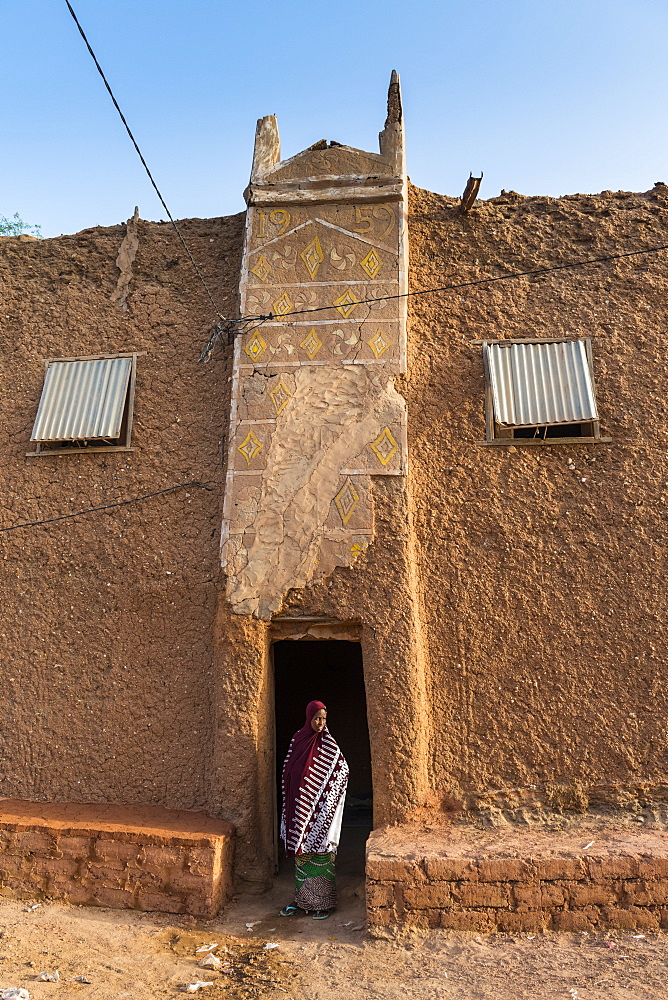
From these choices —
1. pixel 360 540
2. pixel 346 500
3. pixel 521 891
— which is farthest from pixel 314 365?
pixel 521 891

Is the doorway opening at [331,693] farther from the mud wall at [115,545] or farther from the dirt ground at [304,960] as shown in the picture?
the dirt ground at [304,960]

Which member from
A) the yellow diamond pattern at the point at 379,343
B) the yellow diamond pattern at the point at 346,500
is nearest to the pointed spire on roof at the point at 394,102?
the yellow diamond pattern at the point at 379,343

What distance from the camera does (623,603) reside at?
592 centimetres

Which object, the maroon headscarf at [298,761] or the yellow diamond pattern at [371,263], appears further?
the yellow diamond pattern at [371,263]

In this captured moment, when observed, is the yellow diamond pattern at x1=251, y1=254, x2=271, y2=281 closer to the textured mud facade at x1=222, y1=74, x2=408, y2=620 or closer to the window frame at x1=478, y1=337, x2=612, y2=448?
the textured mud facade at x1=222, y1=74, x2=408, y2=620

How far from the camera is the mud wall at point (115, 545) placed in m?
6.00

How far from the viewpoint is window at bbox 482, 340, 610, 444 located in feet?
20.7

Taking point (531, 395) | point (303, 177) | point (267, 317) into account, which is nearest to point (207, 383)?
point (267, 317)

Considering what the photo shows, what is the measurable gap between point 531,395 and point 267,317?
88.1 inches

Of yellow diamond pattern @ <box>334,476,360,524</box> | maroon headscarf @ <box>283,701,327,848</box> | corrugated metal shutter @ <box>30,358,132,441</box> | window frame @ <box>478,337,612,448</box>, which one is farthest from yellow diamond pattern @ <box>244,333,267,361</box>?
maroon headscarf @ <box>283,701,327,848</box>

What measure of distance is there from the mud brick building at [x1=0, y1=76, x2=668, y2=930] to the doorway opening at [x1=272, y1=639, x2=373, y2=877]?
2.72 metres

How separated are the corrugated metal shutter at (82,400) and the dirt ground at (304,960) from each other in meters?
3.56

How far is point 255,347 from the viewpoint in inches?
255

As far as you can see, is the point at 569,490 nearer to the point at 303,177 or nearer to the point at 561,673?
the point at 561,673
